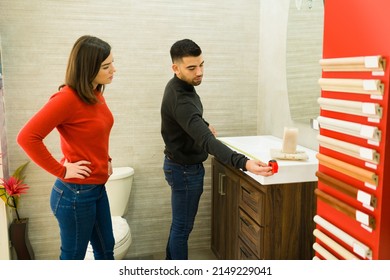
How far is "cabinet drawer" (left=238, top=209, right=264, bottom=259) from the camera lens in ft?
6.81

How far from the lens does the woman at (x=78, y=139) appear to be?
1.60 meters

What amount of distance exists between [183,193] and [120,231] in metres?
0.57

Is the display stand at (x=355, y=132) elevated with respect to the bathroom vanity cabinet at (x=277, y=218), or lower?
elevated

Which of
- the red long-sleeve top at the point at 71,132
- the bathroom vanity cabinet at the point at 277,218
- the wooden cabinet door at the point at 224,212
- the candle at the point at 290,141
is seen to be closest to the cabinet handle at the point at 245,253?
the bathroom vanity cabinet at the point at 277,218

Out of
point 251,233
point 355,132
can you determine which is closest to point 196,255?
point 251,233

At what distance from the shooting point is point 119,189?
2.71 metres

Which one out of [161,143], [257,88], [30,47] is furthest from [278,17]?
[30,47]

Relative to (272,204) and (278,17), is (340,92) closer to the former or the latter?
(272,204)

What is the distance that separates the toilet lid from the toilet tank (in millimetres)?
87

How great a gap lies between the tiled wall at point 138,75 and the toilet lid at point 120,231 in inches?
13.0

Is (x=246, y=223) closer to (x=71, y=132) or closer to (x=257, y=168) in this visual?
(x=257, y=168)

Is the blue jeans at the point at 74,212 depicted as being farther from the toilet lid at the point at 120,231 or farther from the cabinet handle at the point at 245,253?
the cabinet handle at the point at 245,253

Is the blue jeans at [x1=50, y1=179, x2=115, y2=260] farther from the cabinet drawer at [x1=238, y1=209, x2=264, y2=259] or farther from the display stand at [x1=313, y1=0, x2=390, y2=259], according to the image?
the display stand at [x1=313, y1=0, x2=390, y2=259]

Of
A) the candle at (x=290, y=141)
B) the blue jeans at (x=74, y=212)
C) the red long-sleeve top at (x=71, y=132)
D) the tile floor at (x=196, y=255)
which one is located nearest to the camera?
the red long-sleeve top at (x=71, y=132)
